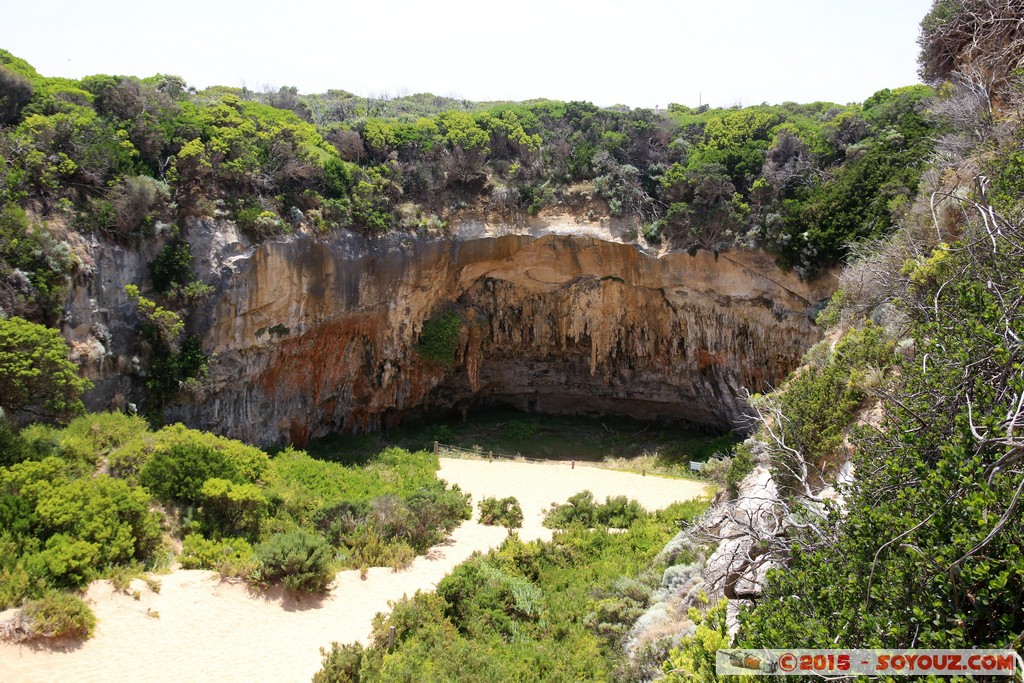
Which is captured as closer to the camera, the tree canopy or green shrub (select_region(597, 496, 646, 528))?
the tree canopy

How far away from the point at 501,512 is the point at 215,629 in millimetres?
7449

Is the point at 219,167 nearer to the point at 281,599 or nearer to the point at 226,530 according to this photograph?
the point at 226,530

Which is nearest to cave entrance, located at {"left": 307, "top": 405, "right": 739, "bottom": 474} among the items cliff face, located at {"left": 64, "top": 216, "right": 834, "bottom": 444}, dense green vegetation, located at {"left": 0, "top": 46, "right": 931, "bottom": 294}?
cliff face, located at {"left": 64, "top": 216, "right": 834, "bottom": 444}

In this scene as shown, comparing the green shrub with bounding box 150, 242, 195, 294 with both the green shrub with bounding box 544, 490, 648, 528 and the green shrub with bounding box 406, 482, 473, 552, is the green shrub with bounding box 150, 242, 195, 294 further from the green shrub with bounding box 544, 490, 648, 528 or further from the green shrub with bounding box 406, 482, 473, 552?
the green shrub with bounding box 544, 490, 648, 528

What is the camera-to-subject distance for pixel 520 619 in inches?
479

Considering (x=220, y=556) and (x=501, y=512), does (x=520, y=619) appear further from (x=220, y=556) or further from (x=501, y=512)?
(x=220, y=556)

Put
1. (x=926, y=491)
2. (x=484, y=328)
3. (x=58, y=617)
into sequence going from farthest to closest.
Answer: (x=484, y=328) < (x=58, y=617) < (x=926, y=491)

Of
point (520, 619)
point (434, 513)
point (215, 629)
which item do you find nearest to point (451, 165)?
point (434, 513)

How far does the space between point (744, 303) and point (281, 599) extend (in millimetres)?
17345

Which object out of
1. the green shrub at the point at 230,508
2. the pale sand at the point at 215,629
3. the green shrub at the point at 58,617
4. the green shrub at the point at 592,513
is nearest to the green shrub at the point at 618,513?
the green shrub at the point at 592,513

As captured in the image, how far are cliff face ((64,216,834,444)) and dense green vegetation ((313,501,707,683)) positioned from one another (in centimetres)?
1046

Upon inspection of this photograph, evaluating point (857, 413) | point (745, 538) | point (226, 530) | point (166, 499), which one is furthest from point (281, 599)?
point (857, 413)

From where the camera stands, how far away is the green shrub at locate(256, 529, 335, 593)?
12789 millimetres

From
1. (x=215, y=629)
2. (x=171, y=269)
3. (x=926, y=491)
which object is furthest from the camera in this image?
(x=171, y=269)
